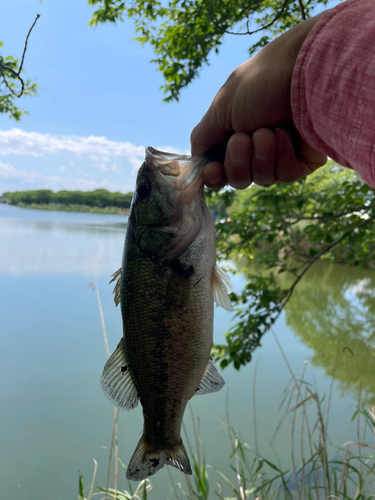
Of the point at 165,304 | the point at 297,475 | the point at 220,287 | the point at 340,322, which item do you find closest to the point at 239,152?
the point at 220,287

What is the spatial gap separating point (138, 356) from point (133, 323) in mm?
130

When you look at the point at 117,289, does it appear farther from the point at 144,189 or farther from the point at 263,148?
the point at 263,148

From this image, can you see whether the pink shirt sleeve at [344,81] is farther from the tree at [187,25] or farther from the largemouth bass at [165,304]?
the tree at [187,25]

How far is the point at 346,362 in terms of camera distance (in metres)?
8.56

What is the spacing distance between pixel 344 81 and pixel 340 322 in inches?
452

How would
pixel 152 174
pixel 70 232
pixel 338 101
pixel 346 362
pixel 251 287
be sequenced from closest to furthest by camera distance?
pixel 338 101 → pixel 152 174 → pixel 251 287 → pixel 346 362 → pixel 70 232

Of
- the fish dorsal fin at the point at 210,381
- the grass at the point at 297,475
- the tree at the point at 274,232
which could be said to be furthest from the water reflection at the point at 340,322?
the fish dorsal fin at the point at 210,381

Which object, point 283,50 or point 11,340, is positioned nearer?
point 283,50

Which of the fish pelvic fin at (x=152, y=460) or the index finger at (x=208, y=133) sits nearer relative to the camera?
the fish pelvic fin at (x=152, y=460)

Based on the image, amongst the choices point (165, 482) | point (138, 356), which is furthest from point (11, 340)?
point (138, 356)

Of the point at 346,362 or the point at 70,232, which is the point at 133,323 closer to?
the point at 346,362

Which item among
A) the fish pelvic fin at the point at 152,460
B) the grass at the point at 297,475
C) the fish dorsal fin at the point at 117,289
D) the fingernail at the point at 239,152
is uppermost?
the fingernail at the point at 239,152

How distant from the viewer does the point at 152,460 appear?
1.27 m

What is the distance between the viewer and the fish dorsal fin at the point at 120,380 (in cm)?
130
